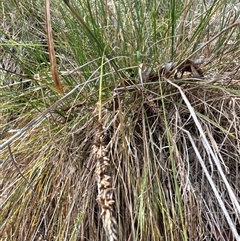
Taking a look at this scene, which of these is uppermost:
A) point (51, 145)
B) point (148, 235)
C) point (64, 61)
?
point (64, 61)

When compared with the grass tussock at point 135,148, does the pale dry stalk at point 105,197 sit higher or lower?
higher

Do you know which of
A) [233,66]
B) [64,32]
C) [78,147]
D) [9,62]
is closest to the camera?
[78,147]

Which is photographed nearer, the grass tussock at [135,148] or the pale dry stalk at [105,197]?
the pale dry stalk at [105,197]

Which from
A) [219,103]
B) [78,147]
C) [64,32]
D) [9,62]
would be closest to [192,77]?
[219,103]

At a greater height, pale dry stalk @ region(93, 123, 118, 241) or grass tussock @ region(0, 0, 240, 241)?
pale dry stalk @ region(93, 123, 118, 241)

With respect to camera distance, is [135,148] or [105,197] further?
[135,148]

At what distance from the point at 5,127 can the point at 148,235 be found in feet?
1.68

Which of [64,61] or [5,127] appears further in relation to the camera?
[64,61]

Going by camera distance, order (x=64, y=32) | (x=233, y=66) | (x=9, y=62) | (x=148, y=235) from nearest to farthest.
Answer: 1. (x=148, y=235)
2. (x=233, y=66)
3. (x=64, y=32)
4. (x=9, y=62)

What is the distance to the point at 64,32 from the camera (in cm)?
120

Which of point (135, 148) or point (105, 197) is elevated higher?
point (105, 197)

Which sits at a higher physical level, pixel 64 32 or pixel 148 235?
pixel 64 32

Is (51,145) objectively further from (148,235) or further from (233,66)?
(233,66)

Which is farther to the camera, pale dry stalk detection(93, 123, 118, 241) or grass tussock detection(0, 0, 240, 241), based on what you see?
grass tussock detection(0, 0, 240, 241)
